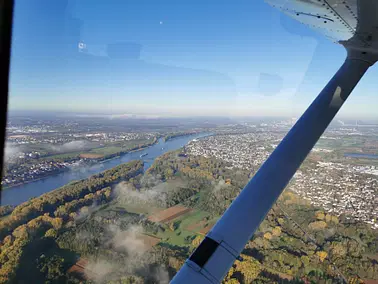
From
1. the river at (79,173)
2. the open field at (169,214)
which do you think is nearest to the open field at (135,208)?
the open field at (169,214)

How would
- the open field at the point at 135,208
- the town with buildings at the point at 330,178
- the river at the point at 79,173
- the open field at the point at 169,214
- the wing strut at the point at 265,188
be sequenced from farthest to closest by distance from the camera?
the open field at the point at 135,208, the town with buildings at the point at 330,178, the open field at the point at 169,214, the river at the point at 79,173, the wing strut at the point at 265,188

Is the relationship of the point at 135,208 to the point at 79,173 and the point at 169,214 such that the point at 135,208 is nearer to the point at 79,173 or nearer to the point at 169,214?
the point at 169,214

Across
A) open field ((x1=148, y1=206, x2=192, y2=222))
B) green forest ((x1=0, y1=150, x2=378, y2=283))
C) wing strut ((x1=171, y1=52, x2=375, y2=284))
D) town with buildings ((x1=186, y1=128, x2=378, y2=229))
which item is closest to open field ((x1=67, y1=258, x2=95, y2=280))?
green forest ((x1=0, y1=150, x2=378, y2=283))

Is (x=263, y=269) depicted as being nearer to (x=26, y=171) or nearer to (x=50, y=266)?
(x=50, y=266)

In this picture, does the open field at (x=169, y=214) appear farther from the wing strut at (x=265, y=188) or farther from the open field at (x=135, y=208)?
the wing strut at (x=265, y=188)

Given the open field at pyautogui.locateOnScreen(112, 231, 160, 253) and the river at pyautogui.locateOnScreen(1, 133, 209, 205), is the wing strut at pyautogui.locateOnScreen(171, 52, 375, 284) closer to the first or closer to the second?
the river at pyautogui.locateOnScreen(1, 133, 209, 205)

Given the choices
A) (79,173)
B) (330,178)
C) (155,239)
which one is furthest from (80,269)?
(330,178)

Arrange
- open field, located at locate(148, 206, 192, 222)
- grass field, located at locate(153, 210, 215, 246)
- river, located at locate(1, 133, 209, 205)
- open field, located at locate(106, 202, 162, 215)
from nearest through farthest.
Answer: river, located at locate(1, 133, 209, 205)
grass field, located at locate(153, 210, 215, 246)
open field, located at locate(148, 206, 192, 222)
open field, located at locate(106, 202, 162, 215)
